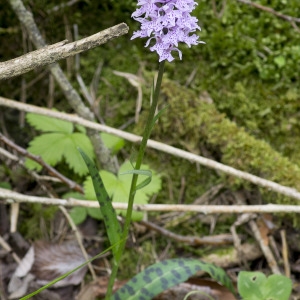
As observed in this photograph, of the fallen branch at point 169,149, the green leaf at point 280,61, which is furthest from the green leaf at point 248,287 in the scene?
the green leaf at point 280,61

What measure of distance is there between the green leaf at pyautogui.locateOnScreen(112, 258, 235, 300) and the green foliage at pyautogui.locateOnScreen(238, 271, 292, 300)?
0.50ft

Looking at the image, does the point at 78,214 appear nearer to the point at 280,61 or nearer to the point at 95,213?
the point at 95,213

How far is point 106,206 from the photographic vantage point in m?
1.82

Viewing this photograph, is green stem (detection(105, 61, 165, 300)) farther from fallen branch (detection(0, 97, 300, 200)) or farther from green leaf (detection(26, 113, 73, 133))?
green leaf (detection(26, 113, 73, 133))

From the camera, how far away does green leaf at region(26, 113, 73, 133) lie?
2.64m

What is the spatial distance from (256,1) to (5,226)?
2099 mm

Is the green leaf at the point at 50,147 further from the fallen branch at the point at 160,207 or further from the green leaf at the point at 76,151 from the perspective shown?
the fallen branch at the point at 160,207

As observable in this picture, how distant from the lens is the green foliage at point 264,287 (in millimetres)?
2020

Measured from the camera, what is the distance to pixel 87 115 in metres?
2.66

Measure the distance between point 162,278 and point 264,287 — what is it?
0.46 meters

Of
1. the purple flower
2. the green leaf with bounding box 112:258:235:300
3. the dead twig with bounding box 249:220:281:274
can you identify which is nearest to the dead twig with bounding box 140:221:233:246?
the dead twig with bounding box 249:220:281:274

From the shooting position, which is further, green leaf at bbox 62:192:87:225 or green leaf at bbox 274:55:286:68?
green leaf at bbox 274:55:286:68

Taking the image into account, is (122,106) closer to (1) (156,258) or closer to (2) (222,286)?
(1) (156,258)

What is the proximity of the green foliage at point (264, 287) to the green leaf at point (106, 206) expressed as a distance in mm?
601
